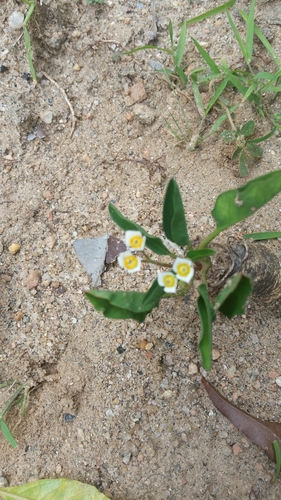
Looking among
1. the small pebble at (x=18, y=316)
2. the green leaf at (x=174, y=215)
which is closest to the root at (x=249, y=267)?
the green leaf at (x=174, y=215)

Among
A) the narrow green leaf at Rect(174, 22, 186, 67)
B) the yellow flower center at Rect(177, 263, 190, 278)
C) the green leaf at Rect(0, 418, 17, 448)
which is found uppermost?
the narrow green leaf at Rect(174, 22, 186, 67)

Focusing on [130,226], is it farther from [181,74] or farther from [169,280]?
[181,74]

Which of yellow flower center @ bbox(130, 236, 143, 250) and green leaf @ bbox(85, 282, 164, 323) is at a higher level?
yellow flower center @ bbox(130, 236, 143, 250)

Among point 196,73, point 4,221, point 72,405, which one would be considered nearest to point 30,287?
point 4,221

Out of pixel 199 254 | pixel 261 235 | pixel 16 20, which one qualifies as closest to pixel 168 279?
pixel 199 254

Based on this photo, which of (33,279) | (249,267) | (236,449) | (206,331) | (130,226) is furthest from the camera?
(33,279)

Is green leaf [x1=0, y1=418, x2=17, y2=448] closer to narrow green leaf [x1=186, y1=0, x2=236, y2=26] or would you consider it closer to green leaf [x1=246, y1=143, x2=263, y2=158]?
green leaf [x1=246, y1=143, x2=263, y2=158]

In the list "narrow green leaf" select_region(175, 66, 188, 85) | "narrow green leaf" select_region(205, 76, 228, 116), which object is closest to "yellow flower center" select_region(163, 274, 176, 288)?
"narrow green leaf" select_region(205, 76, 228, 116)
